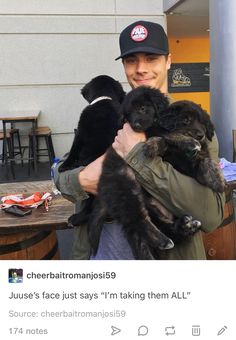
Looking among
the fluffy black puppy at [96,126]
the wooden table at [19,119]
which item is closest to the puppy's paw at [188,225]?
the fluffy black puppy at [96,126]

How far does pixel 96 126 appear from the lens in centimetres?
170

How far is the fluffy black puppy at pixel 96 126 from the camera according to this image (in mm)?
1658

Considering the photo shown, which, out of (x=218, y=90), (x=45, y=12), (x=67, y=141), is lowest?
(x=67, y=141)

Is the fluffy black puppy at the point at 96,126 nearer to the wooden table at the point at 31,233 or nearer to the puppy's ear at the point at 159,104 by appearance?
the puppy's ear at the point at 159,104

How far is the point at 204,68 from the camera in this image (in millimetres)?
12484

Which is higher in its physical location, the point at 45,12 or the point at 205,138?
the point at 45,12

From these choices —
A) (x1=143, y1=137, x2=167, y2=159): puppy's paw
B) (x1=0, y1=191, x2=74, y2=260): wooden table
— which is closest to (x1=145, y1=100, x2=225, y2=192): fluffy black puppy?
(x1=143, y1=137, x2=167, y2=159): puppy's paw

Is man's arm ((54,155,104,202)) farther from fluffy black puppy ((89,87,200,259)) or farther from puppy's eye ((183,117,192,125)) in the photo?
puppy's eye ((183,117,192,125))

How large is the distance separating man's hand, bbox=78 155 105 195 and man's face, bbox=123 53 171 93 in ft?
1.37
